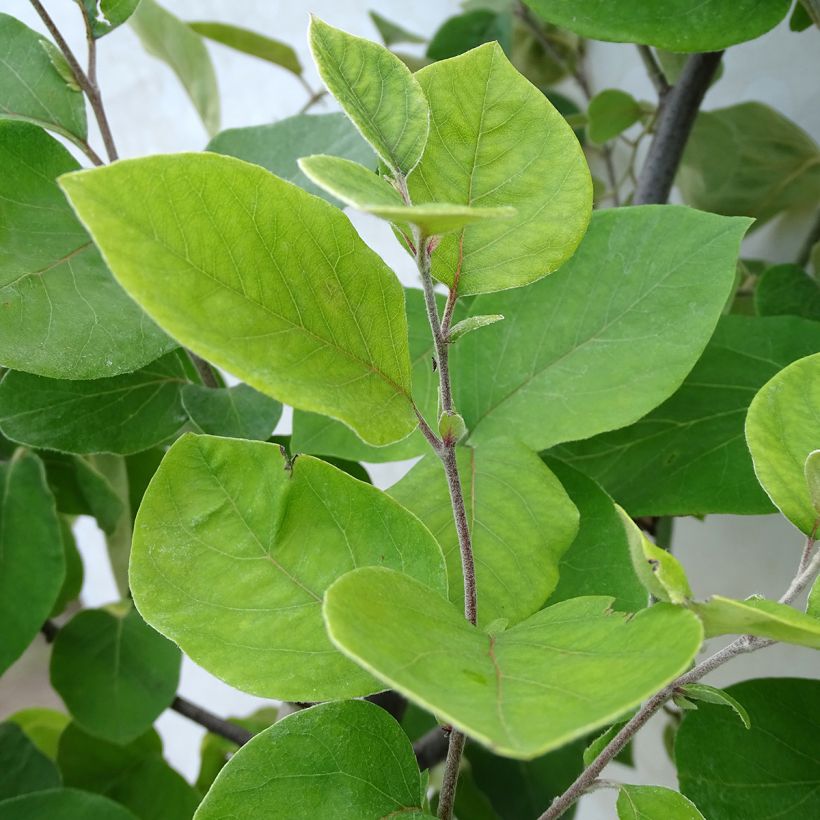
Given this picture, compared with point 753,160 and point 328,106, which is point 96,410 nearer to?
point 753,160

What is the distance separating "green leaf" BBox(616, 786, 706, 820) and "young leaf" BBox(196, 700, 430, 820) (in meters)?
0.04

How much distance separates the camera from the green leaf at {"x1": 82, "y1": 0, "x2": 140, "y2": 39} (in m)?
0.23

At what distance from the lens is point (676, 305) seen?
202mm

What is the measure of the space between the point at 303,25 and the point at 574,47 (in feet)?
0.90

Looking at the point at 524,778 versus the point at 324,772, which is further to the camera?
the point at 524,778

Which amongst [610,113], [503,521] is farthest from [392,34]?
[503,521]

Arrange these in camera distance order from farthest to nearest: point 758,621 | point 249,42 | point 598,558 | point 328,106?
1. point 328,106
2. point 249,42
3. point 598,558
4. point 758,621

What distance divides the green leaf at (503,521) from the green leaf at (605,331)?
0.01m

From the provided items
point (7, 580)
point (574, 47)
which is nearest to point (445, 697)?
point (7, 580)

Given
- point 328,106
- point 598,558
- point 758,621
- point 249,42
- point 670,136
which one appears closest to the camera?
point 758,621

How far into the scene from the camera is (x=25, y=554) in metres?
0.31

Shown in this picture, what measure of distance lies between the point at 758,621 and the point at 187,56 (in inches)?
13.3

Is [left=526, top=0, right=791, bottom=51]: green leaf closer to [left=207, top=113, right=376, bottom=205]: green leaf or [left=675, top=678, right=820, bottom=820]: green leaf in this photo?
[left=207, top=113, right=376, bottom=205]: green leaf

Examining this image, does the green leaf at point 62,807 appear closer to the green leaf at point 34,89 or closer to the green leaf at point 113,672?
the green leaf at point 113,672
